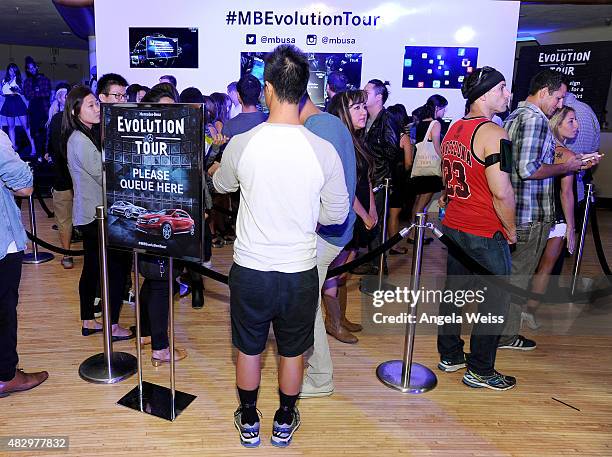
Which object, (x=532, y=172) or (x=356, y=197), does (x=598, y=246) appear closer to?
(x=532, y=172)

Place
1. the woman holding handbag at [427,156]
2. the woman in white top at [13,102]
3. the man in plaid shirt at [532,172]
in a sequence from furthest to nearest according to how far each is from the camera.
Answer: the woman in white top at [13,102]
the woman holding handbag at [427,156]
the man in plaid shirt at [532,172]

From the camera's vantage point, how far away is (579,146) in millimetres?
5172

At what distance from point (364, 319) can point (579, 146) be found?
9.08 feet

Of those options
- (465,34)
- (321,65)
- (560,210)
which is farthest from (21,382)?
(465,34)

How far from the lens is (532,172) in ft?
9.87

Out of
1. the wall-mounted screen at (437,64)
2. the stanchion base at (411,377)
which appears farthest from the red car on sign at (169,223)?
the wall-mounted screen at (437,64)

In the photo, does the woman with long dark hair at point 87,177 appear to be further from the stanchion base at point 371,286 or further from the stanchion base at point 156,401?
the stanchion base at point 371,286

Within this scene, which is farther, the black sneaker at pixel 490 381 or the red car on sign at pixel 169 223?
the black sneaker at pixel 490 381

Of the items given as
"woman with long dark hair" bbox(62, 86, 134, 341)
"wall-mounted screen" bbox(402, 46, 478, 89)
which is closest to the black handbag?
"woman with long dark hair" bbox(62, 86, 134, 341)

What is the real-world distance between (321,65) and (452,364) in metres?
4.41

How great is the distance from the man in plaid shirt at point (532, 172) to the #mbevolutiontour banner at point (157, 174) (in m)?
1.77

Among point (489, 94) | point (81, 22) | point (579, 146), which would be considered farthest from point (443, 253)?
point (81, 22)

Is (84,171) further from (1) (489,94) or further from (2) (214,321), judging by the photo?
(1) (489,94)

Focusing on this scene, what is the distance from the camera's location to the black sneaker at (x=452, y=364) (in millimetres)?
3266
